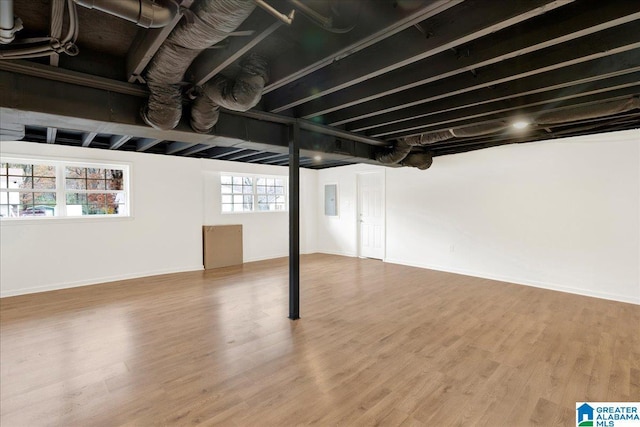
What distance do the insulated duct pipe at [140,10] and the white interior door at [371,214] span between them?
5.76 meters

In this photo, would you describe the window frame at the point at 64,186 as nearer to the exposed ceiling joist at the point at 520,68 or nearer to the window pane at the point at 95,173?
the window pane at the point at 95,173

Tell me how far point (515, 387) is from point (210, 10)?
10.1ft

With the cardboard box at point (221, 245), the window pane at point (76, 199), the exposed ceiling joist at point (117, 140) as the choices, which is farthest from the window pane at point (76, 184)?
the cardboard box at point (221, 245)

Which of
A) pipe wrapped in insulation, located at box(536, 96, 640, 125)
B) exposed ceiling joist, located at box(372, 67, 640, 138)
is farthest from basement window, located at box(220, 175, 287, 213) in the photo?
pipe wrapped in insulation, located at box(536, 96, 640, 125)

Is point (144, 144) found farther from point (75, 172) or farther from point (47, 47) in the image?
point (47, 47)

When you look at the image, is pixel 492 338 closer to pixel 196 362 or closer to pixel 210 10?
pixel 196 362

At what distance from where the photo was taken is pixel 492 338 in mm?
2992

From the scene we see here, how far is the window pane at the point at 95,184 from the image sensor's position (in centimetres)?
502

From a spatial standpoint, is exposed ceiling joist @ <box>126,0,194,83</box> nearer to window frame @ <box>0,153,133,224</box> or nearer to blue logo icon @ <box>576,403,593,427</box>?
blue logo icon @ <box>576,403,593,427</box>

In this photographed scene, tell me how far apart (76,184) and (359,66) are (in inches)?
199

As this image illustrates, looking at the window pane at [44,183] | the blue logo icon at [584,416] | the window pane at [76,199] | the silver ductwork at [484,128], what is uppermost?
the silver ductwork at [484,128]

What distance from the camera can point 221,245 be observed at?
6258 mm

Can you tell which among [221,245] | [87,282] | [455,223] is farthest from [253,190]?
[455,223]

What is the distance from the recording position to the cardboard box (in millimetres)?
6070
